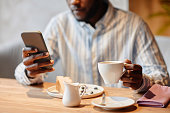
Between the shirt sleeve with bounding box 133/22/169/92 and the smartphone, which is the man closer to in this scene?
the shirt sleeve with bounding box 133/22/169/92

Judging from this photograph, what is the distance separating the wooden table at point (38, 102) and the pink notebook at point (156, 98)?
3cm

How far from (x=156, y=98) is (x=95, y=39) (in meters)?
1.01

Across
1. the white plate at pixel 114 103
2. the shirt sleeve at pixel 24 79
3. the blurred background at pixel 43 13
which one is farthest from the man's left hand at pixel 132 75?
the blurred background at pixel 43 13

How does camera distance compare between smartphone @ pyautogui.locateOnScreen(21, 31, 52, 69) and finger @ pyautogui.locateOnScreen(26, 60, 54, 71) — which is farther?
finger @ pyautogui.locateOnScreen(26, 60, 54, 71)

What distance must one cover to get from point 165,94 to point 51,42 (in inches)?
47.5

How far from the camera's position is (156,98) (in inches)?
43.2

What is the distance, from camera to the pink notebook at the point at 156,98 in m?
1.05

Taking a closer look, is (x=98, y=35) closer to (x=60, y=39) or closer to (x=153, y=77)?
(x=60, y=39)

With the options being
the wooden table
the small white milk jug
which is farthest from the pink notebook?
the small white milk jug

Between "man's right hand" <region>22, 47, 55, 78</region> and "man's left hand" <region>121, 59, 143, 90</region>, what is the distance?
0.39m

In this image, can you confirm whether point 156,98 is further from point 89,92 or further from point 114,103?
point 89,92

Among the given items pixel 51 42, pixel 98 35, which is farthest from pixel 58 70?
pixel 98 35

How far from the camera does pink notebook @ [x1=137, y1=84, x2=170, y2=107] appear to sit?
3.45ft

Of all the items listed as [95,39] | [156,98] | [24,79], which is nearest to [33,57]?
[24,79]
